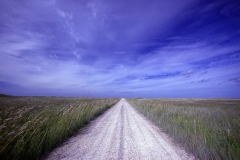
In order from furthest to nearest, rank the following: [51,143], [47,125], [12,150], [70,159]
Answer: [47,125]
[51,143]
[70,159]
[12,150]

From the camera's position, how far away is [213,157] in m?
4.04

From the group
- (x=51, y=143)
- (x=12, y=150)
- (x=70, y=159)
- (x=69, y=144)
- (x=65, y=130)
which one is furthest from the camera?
(x=65, y=130)

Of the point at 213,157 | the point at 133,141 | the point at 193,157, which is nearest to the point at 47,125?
the point at 133,141

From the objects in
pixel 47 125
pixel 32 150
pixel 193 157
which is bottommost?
pixel 193 157

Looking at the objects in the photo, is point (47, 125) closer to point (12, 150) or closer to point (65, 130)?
point (65, 130)

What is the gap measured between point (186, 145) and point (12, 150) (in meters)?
6.10

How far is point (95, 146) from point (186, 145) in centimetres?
377

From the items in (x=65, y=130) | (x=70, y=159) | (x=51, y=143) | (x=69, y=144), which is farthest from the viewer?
(x=65, y=130)

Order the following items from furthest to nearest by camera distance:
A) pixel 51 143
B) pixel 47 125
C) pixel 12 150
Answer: pixel 47 125 < pixel 51 143 < pixel 12 150

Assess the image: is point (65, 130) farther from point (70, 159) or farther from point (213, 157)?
point (213, 157)

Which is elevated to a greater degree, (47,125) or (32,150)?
(47,125)

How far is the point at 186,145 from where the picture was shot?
16.9ft

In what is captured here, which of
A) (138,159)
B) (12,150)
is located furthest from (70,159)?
(138,159)

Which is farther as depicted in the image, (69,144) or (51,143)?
(69,144)
